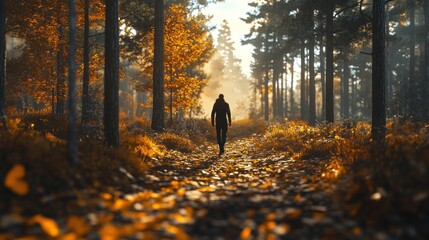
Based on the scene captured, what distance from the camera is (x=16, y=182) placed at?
4.35 meters

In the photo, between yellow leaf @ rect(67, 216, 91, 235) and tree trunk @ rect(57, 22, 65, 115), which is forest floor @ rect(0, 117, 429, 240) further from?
tree trunk @ rect(57, 22, 65, 115)

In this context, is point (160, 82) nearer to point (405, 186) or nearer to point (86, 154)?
point (86, 154)

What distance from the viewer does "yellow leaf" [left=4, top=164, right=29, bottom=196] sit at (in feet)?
14.0

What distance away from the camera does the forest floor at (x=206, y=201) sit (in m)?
3.68

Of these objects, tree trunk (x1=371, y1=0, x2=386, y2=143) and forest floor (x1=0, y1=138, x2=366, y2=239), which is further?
tree trunk (x1=371, y1=0, x2=386, y2=143)

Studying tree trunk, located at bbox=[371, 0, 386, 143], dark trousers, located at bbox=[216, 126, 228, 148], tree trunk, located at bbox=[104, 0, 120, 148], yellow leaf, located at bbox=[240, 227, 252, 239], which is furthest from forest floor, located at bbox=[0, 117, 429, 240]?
dark trousers, located at bbox=[216, 126, 228, 148]

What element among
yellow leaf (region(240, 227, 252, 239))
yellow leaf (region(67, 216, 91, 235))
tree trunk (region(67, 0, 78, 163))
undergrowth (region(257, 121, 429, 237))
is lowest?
yellow leaf (region(240, 227, 252, 239))

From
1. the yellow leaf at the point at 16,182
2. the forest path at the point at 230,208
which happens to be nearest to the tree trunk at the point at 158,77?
the forest path at the point at 230,208

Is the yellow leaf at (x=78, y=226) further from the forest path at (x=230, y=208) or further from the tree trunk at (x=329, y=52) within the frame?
the tree trunk at (x=329, y=52)

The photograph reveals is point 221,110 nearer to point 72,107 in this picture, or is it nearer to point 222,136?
point 222,136

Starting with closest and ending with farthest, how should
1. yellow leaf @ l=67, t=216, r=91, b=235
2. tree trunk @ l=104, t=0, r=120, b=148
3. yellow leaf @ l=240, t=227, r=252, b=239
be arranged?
yellow leaf @ l=67, t=216, r=91, b=235
yellow leaf @ l=240, t=227, r=252, b=239
tree trunk @ l=104, t=0, r=120, b=148

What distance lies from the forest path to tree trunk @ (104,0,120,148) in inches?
63.6

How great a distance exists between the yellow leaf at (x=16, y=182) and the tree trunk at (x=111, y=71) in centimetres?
369

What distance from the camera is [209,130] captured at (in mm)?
21062
